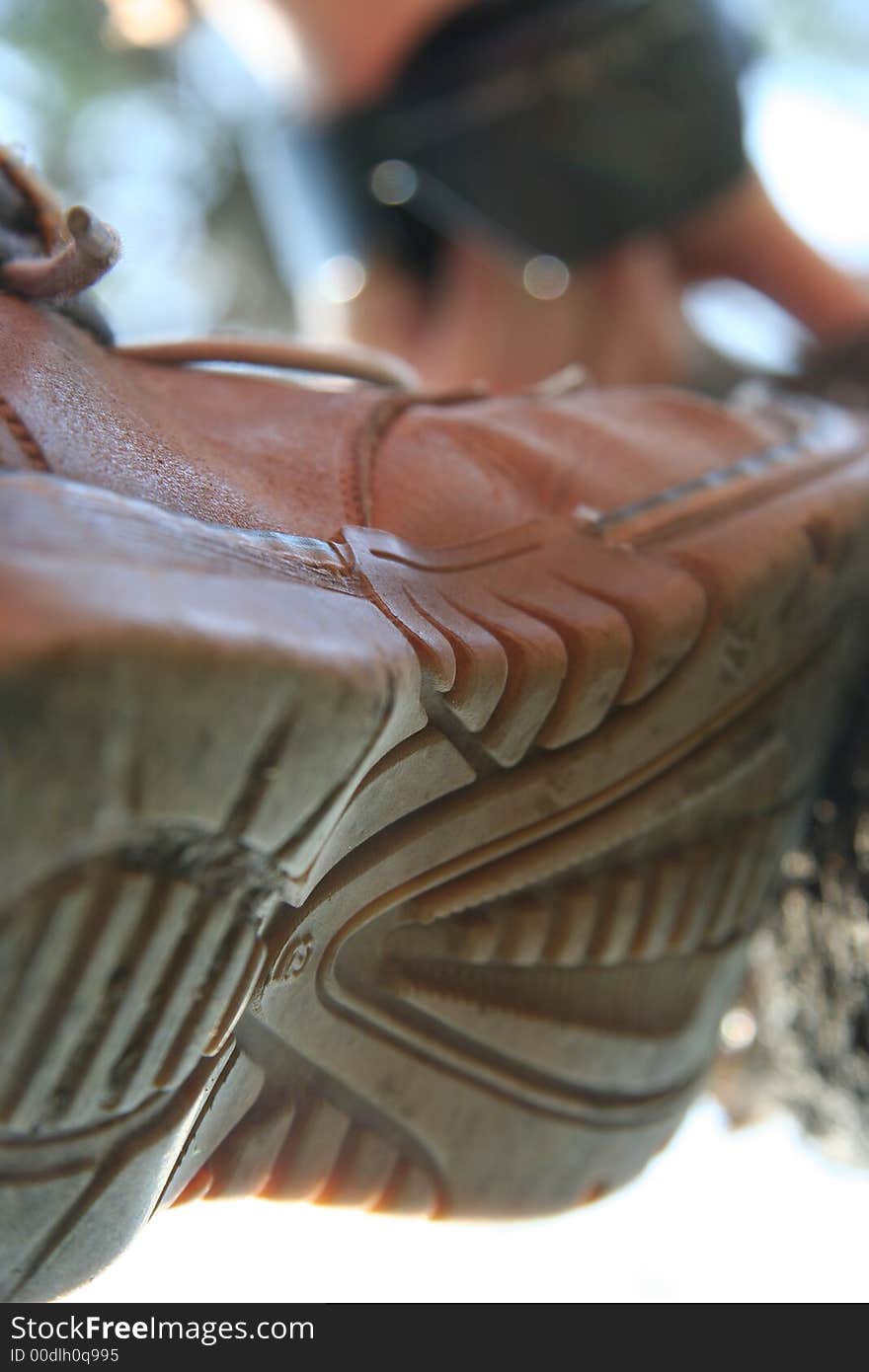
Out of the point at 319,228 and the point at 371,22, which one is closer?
the point at 371,22

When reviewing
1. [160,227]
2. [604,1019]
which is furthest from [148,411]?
[160,227]

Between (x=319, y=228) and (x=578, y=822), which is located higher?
(x=319, y=228)

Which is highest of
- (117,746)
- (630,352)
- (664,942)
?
(630,352)

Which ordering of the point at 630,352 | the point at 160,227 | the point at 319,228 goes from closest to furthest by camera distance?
the point at 630,352, the point at 319,228, the point at 160,227

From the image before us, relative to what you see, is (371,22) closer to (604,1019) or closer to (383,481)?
(383,481)

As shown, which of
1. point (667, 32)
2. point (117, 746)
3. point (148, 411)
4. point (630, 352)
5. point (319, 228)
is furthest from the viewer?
point (319, 228)
